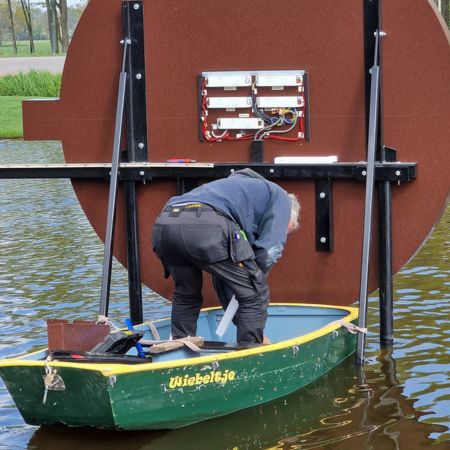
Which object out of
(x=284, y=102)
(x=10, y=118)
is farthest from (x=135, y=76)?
(x=10, y=118)

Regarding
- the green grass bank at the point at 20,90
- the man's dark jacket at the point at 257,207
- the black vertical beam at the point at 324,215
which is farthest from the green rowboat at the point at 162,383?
the green grass bank at the point at 20,90

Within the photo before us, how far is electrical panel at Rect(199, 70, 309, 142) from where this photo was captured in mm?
8617

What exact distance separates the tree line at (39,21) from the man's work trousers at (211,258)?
86.6 ft

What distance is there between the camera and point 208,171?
8.59 metres

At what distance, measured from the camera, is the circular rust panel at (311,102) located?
834 centimetres

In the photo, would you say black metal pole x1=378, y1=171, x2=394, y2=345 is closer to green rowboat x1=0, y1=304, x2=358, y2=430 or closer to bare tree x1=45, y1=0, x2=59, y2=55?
green rowboat x1=0, y1=304, x2=358, y2=430

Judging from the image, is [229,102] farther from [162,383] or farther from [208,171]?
[162,383]

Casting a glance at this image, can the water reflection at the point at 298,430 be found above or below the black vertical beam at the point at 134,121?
below

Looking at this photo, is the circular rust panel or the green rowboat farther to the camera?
the circular rust panel

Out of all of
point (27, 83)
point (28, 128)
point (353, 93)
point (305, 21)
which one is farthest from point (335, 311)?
point (27, 83)

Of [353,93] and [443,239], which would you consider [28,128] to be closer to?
[353,93]

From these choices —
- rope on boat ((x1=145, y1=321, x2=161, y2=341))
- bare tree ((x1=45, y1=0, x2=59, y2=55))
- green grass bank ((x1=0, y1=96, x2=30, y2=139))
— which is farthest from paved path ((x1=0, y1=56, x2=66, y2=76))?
rope on boat ((x1=145, y1=321, x2=161, y2=341))

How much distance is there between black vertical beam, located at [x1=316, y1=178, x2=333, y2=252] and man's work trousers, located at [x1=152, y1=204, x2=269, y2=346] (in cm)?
137

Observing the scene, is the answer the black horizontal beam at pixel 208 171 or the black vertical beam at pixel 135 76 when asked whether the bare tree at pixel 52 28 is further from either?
the black horizontal beam at pixel 208 171
